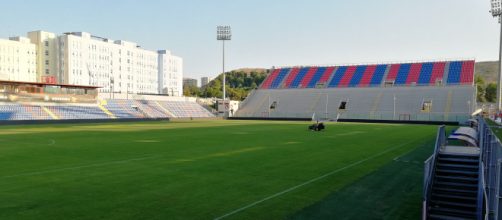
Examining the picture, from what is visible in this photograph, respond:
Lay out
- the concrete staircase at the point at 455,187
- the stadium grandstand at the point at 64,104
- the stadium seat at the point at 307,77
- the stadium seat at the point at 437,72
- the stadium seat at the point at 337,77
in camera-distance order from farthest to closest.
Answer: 1. the stadium seat at the point at 307,77
2. the stadium seat at the point at 337,77
3. the stadium seat at the point at 437,72
4. the stadium grandstand at the point at 64,104
5. the concrete staircase at the point at 455,187

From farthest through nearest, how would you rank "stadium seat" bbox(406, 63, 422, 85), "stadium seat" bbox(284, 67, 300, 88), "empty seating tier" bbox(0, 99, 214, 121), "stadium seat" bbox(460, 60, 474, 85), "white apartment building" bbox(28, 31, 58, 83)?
"white apartment building" bbox(28, 31, 58, 83), "stadium seat" bbox(284, 67, 300, 88), "stadium seat" bbox(406, 63, 422, 85), "stadium seat" bbox(460, 60, 474, 85), "empty seating tier" bbox(0, 99, 214, 121)

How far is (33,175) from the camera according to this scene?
38.7ft

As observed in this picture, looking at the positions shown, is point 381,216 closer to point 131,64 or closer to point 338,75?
point 338,75

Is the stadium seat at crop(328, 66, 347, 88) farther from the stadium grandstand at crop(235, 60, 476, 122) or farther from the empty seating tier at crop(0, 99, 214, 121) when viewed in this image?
the empty seating tier at crop(0, 99, 214, 121)

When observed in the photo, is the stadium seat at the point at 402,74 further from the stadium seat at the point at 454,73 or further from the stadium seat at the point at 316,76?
the stadium seat at the point at 316,76

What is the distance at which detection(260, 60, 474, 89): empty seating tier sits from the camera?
74.4 metres

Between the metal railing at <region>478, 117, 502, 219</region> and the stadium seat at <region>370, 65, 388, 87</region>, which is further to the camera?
the stadium seat at <region>370, 65, 388, 87</region>

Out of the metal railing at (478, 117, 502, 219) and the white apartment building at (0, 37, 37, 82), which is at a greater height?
the white apartment building at (0, 37, 37, 82)

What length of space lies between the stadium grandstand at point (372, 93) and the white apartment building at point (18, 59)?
70.3 metres

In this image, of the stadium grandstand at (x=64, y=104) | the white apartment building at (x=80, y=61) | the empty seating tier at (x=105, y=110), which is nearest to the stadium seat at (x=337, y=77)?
the empty seating tier at (x=105, y=110)

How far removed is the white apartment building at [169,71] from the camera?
530 ft

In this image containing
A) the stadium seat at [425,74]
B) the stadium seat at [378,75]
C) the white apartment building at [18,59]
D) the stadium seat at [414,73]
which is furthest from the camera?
the white apartment building at [18,59]

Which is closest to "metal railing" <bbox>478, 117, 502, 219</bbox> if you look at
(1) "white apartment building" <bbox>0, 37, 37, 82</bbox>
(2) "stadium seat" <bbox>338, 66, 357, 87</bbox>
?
(2) "stadium seat" <bbox>338, 66, 357, 87</bbox>

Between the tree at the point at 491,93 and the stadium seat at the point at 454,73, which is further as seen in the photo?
the tree at the point at 491,93
